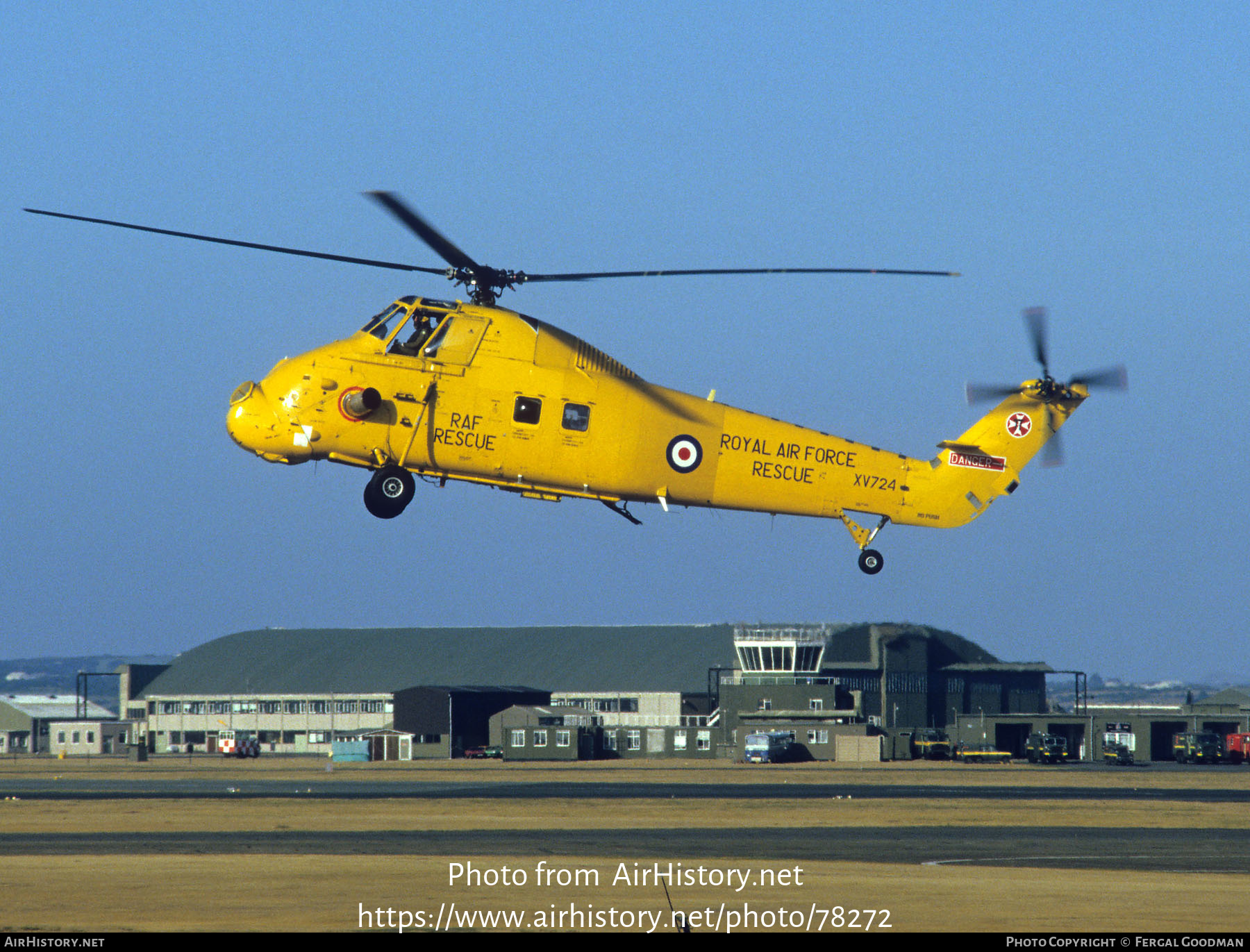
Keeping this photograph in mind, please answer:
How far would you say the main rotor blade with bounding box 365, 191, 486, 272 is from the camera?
126 feet

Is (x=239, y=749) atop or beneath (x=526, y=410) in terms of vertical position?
beneath

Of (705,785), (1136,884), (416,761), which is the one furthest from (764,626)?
(1136,884)

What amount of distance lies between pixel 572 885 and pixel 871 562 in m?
12.3

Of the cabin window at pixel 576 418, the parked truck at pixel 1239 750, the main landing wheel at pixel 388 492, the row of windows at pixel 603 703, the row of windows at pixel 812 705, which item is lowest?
the parked truck at pixel 1239 750

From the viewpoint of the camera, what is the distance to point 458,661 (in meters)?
191

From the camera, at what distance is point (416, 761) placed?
138m

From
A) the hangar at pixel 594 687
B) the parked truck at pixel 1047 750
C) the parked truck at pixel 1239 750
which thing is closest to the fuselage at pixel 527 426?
the parked truck at pixel 1047 750

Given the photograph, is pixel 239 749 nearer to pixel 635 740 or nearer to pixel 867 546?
pixel 635 740

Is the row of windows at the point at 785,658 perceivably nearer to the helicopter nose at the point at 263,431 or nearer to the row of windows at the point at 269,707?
the row of windows at the point at 269,707

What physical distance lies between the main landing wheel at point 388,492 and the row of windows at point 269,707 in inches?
5305

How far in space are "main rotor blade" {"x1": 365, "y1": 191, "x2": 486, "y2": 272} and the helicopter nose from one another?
19.8 ft

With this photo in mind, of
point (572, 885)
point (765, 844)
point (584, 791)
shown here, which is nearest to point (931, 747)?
point (584, 791)

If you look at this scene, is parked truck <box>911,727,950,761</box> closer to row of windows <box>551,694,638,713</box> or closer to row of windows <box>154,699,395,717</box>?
row of windows <box>551,694,638,713</box>

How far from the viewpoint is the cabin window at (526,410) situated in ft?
135
